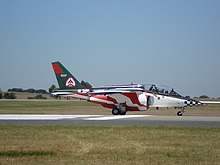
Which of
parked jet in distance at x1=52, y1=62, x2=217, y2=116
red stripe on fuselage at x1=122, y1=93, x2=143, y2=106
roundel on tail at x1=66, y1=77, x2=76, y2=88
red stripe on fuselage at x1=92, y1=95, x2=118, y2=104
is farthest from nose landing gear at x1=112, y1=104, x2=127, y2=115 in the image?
roundel on tail at x1=66, y1=77, x2=76, y2=88

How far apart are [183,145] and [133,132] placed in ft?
11.4

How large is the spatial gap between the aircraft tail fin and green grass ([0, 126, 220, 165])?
766 inches

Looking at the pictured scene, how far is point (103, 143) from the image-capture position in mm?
12883

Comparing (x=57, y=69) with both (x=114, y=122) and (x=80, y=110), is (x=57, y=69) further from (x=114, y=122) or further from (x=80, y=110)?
(x=114, y=122)

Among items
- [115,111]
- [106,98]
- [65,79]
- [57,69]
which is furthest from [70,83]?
[115,111]

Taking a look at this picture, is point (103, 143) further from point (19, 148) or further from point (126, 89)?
point (126, 89)

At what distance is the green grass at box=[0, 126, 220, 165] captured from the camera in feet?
33.3

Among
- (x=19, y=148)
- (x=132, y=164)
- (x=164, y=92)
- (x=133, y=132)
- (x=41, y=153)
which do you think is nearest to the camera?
(x=132, y=164)

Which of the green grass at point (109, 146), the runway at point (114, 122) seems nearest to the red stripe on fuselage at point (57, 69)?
the runway at point (114, 122)

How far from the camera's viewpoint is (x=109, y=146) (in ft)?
40.2

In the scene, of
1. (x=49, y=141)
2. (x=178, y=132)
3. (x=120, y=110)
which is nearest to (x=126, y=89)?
(x=120, y=110)

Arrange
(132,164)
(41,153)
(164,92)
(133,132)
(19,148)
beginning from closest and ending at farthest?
(132,164) < (41,153) < (19,148) < (133,132) < (164,92)

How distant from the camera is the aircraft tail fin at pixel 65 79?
119 feet

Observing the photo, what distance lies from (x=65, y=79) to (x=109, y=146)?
24.7 meters
